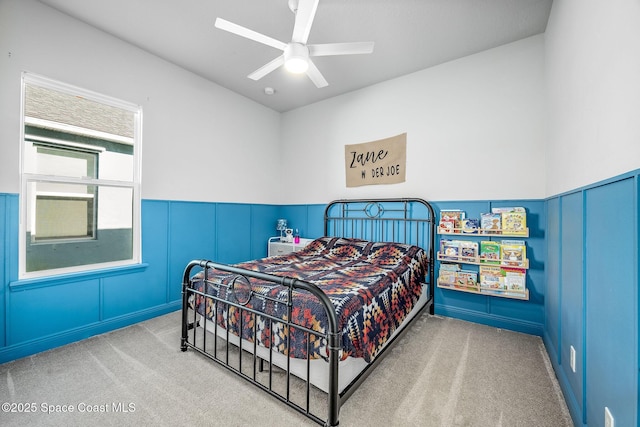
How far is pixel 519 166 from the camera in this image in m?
2.57

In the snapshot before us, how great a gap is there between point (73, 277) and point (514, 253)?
398 centimetres

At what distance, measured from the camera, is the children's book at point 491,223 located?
2541 millimetres

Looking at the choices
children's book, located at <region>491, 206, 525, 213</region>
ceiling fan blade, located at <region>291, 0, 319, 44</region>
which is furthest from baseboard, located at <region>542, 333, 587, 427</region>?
ceiling fan blade, located at <region>291, 0, 319, 44</region>

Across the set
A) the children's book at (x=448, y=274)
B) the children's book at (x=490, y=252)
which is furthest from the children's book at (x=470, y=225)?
the children's book at (x=448, y=274)

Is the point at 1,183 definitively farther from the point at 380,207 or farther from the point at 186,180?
the point at 380,207

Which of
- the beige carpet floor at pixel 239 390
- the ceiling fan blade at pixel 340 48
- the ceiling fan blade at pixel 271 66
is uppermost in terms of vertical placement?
the ceiling fan blade at pixel 340 48

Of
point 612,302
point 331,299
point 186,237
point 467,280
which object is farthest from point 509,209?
point 186,237

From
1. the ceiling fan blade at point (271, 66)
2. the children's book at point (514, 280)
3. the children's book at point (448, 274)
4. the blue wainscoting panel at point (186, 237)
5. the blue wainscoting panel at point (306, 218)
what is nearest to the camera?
the ceiling fan blade at point (271, 66)

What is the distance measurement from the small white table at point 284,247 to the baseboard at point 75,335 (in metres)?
1.54

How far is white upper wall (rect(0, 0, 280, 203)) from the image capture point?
2021mm

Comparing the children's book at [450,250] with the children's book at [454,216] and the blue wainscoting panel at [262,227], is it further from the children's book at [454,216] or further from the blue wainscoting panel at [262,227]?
the blue wainscoting panel at [262,227]

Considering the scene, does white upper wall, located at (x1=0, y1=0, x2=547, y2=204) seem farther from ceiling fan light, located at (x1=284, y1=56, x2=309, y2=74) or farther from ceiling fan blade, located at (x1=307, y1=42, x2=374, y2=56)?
ceiling fan light, located at (x1=284, y1=56, x2=309, y2=74)

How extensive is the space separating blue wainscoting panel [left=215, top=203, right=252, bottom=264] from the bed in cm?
110

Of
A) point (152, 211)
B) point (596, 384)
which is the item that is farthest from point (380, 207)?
point (152, 211)
